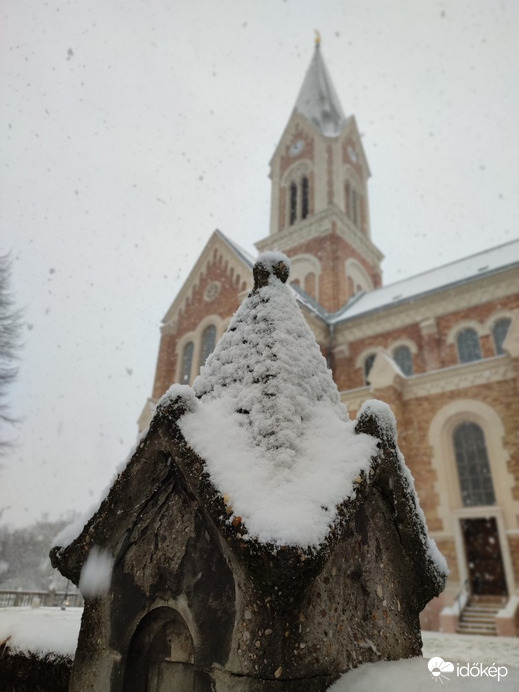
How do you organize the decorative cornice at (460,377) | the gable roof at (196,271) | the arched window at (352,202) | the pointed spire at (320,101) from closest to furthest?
1. the decorative cornice at (460,377)
2. the gable roof at (196,271)
3. the arched window at (352,202)
4. the pointed spire at (320,101)

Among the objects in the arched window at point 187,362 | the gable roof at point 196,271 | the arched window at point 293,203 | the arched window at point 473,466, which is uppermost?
the arched window at point 293,203

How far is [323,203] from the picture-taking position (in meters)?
25.7

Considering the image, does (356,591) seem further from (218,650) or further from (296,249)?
(296,249)

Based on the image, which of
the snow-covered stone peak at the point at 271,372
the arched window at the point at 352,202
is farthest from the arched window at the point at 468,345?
the snow-covered stone peak at the point at 271,372

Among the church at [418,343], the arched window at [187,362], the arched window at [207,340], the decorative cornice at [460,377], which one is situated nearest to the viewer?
the church at [418,343]

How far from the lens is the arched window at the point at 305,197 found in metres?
27.2

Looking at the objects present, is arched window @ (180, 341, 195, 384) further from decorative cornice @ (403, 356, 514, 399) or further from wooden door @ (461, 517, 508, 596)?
wooden door @ (461, 517, 508, 596)

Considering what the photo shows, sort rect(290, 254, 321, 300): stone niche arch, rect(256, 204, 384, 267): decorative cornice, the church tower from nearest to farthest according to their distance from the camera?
rect(290, 254, 321, 300): stone niche arch < the church tower < rect(256, 204, 384, 267): decorative cornice

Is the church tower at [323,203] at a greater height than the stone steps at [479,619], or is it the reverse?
the church tower at [323,203]

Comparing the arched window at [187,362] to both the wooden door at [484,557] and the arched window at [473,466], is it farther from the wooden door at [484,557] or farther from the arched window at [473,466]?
the wooden door at [484,557]

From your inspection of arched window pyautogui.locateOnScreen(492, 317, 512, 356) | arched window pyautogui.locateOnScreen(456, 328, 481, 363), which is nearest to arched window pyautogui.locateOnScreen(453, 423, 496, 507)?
arched window pyautogui.locateOnScreen(456, 328, 481, 363)

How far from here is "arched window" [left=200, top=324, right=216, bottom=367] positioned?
1764 centimetres

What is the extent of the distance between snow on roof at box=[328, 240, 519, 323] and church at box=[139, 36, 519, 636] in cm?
11

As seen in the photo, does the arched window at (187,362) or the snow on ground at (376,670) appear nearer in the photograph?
the snow on ground at (376,670)
